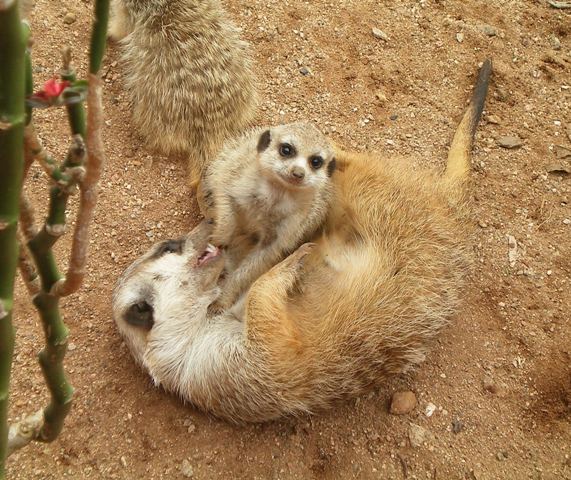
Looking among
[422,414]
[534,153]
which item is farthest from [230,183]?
[534,153]

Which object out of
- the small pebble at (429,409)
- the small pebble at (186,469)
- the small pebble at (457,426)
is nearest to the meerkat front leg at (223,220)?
the small pebble at (186,469)

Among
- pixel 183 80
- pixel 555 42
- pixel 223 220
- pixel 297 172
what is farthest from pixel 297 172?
pixel 555 42

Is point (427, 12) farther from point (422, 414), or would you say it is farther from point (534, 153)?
point (422, 414)

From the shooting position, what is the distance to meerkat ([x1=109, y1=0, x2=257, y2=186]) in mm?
2754

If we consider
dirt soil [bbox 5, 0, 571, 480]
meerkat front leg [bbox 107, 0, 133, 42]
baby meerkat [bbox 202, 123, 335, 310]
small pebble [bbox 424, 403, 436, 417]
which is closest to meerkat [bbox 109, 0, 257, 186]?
meerkat front leg [bbox 107, 0, 133, 42]

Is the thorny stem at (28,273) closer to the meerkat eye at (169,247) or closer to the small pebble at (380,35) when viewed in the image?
the meerkat eye at (169,247)

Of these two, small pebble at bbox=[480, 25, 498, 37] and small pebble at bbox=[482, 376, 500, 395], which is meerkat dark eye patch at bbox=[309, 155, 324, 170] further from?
small pebble at bbox=[480, 25, 498, 37]

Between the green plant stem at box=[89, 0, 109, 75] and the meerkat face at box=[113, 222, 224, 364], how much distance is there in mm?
1402

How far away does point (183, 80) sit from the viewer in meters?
2.78

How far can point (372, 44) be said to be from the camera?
10.6 ft

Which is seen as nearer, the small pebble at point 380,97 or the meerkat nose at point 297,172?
the meerkat nose at point 297,172

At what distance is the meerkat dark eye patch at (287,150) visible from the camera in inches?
91.0

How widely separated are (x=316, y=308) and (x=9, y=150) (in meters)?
1.61

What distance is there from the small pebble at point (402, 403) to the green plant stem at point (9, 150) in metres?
1.55
